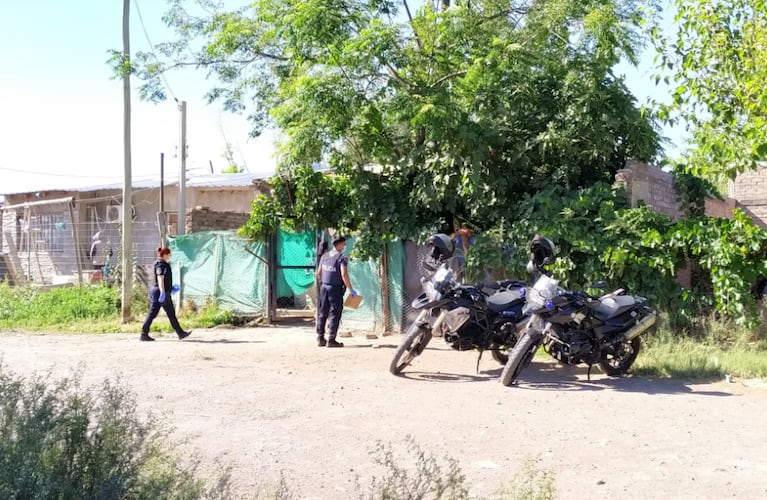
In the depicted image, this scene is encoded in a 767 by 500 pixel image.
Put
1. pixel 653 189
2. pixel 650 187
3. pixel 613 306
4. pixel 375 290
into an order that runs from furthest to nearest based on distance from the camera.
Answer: pixel 375 290 → pixel 653 189 → pixel 650 187 → pixel 613 306

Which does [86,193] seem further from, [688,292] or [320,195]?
[688,292]

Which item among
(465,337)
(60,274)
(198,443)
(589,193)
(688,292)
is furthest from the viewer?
(60,274)

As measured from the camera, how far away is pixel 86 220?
25.8m

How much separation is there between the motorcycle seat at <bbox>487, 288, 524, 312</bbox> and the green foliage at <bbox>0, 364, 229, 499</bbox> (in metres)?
5.33

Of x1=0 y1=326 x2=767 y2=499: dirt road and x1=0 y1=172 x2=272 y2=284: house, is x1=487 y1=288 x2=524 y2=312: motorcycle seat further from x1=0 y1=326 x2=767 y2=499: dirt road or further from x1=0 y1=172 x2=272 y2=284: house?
x1=0 y1=172 x2=272 y2=284: house

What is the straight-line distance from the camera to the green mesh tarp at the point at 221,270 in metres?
15.5

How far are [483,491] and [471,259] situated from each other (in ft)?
24.1

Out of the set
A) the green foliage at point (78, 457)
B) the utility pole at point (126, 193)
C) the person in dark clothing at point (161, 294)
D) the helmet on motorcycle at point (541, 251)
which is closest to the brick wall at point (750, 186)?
the helmet on motorcycle at point (541, 251)

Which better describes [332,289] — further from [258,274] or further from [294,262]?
[258,274]

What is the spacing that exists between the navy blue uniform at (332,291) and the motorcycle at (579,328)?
3793mm

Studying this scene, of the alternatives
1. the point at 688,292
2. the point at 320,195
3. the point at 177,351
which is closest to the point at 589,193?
the point at 688,292

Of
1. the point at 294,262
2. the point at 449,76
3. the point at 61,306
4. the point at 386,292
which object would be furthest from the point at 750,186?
the point at 61,306

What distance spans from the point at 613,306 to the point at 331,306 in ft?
15.1

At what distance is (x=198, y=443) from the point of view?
617 centimetres
